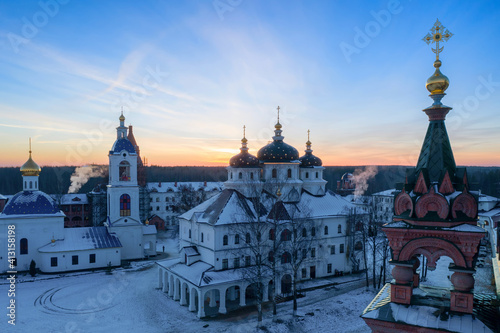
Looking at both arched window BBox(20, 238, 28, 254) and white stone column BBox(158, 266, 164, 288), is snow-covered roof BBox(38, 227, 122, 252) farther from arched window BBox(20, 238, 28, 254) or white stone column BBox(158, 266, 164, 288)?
white stone column BBox(158, 266, 164, 288)

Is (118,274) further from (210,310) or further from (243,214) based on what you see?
(243,214)

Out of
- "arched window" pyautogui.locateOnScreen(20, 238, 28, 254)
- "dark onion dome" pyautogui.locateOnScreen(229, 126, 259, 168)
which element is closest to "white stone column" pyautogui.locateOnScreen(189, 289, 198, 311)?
"dark onion dome" pyautogui.locateOnScreen(229, 126, 259, 168)

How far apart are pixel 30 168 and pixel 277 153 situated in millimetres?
23370

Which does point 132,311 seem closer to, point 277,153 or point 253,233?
point 253,233

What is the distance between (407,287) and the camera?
761 cm

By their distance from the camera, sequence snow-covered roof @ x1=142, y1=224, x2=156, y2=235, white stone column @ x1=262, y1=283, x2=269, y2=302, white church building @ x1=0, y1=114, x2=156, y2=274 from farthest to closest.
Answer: snow-covered roof @ x1=142, y1=224, x2=156, y2=235 < white church building @ x1=0, y1=114, x2=156, y2=274 < white stone column @ x1=262, y1=283, x2=269, y2=302

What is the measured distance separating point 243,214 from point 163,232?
→ 3210 centimetres

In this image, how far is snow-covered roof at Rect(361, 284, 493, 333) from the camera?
675cm

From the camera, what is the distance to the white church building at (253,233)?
2269cm

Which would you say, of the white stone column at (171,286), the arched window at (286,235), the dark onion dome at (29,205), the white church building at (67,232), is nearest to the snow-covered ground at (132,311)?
the white stone column at (171,286)

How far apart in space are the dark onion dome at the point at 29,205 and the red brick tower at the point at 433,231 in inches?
1260

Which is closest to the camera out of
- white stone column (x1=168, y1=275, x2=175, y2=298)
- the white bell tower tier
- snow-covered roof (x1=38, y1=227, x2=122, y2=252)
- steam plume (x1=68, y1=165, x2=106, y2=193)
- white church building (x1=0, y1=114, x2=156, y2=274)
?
white stone column (x1=168, y1=275, x2=175, y2=298)

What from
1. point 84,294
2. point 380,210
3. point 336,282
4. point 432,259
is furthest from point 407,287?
point 380,210

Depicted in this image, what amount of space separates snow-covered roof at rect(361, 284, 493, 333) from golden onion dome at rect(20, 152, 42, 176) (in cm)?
3425
